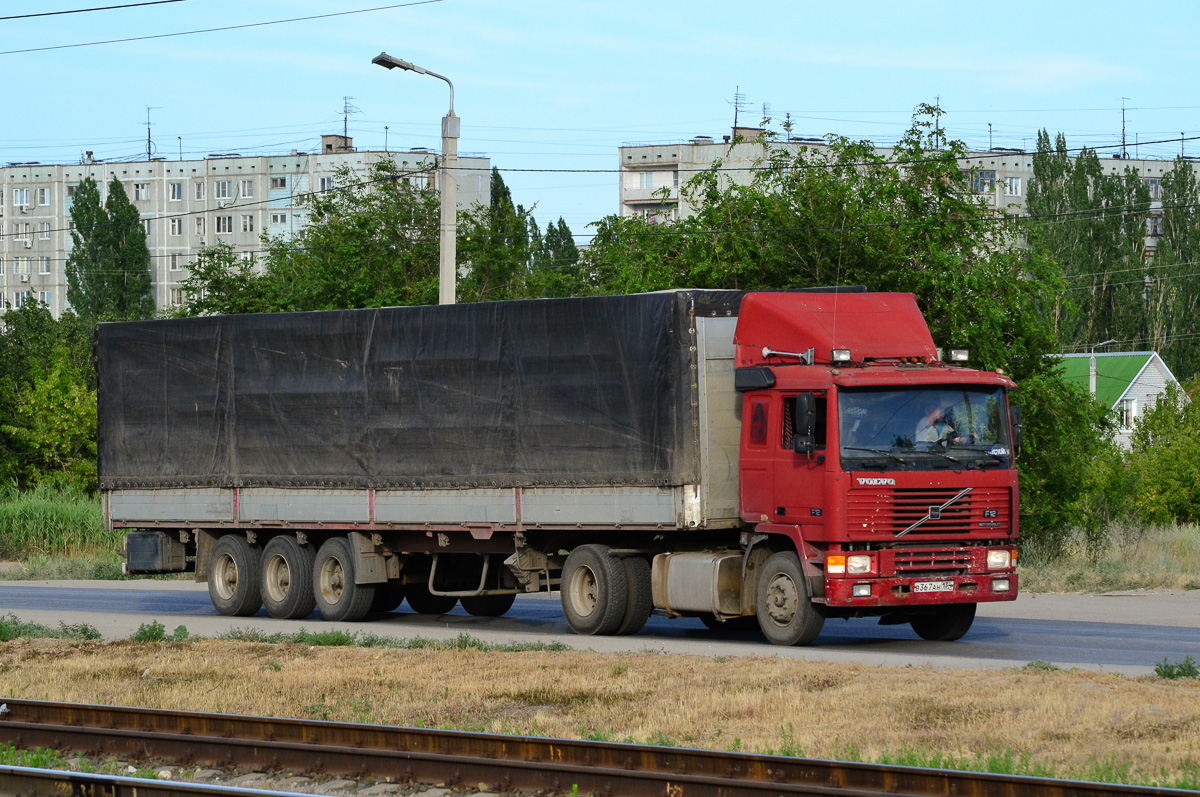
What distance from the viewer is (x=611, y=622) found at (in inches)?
688

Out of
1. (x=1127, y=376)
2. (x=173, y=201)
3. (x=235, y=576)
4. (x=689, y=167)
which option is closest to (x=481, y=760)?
(x=235, y=576)

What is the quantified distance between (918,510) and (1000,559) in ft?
3.89

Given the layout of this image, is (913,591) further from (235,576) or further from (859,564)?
(235,576)

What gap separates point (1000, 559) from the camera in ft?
52.0

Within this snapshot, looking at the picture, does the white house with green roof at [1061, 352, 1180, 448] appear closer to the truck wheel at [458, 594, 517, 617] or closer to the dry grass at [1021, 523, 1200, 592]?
the dry grass at [1021, 523, 1200, 592]

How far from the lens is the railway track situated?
27.4ft

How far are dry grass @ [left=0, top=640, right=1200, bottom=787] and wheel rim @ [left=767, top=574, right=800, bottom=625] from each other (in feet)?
4.96

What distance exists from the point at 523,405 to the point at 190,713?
7.48m

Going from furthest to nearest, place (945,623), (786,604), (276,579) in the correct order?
(276,579), (945,623), (786,604)

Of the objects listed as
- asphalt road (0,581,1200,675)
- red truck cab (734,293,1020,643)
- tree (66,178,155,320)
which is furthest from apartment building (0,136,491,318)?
red truck cab (734,293,1020,643)

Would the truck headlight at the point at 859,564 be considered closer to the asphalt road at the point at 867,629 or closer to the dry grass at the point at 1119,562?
the asphalt road at the point at 867,629

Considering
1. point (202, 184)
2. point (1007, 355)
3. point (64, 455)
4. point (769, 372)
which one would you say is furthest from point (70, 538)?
point (202, 184)

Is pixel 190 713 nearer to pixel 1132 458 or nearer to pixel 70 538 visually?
pixel 70 538

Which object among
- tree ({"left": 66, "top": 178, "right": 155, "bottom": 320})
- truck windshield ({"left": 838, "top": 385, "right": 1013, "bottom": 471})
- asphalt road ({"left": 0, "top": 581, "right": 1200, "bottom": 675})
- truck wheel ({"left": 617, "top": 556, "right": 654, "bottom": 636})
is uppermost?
tree ({"left": 66, "top": 178, "right": 155, "bottom": 320})
